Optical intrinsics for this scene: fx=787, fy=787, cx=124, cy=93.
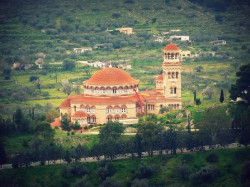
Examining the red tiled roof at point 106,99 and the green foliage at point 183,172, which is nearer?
the green foliage at point 183,172

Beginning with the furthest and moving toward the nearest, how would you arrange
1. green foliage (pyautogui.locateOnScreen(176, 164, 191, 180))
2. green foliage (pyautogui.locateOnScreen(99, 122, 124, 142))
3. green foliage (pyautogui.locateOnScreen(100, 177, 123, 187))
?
green foliage (pyautogui.locateOnScreen(99, 122, 124, 142)) < green foliage (pyautogui.locateOnScreen(176, 164, 191, 180)) < green foliage (pyautogui.locateOnScreen(100, 177, 123, 187))

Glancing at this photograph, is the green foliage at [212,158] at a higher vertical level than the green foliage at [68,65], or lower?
lower

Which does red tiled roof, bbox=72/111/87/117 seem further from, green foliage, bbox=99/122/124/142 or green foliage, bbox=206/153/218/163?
green foliage, bbox=206/153/218/163

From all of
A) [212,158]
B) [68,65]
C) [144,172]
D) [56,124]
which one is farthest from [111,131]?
[68,65]

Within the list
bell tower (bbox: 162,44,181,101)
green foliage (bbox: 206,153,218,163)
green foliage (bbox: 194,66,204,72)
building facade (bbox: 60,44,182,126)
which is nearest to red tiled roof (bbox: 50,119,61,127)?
building facade (bbox: 60,44,182,126)

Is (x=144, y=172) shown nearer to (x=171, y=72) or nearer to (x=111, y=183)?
(x=111, y=183)

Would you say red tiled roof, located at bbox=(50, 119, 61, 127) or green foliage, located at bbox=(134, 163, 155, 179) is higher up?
red tiled roof, located at bbox=(50, 119, 61, 127)

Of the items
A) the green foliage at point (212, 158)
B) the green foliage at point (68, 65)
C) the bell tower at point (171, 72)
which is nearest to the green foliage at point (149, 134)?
the green foliage at point (212, 158)

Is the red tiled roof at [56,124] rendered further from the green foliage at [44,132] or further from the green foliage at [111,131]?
the green foliage at [111,131]
